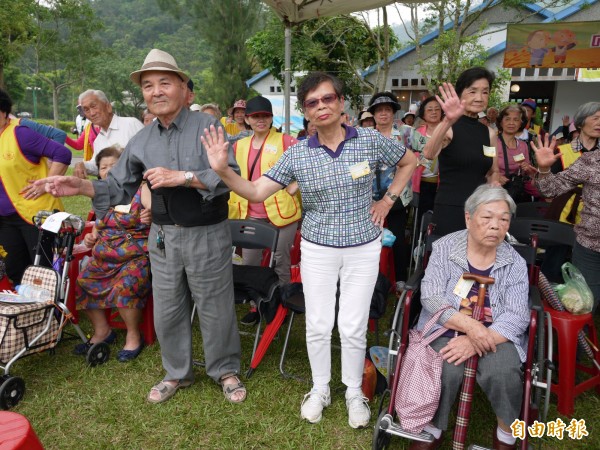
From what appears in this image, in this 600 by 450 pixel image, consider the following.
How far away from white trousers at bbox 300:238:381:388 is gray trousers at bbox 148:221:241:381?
545 mm

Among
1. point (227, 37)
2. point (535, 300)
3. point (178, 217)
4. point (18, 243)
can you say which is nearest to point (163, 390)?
point (178, 217)

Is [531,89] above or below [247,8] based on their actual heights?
below

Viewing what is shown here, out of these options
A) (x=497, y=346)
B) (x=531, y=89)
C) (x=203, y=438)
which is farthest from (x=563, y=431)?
(x=531, y=89)

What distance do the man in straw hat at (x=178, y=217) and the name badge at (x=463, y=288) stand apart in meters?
1.33

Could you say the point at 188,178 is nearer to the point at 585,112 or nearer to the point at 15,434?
the point at 15,434

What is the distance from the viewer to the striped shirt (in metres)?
2.32

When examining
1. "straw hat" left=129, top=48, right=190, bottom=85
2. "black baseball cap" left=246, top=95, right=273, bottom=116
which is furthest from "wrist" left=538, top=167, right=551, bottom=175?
"straw hat" left=129, top=48, right=190, bottom=85

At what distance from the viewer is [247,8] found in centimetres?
3884

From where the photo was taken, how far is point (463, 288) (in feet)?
8.04

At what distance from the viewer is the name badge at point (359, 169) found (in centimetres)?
235

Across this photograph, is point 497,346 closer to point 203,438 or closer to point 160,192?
point 203,438

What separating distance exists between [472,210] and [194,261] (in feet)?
5.20

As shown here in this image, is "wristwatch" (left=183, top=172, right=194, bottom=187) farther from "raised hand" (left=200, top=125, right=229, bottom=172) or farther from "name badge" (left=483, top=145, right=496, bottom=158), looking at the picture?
"name badge" (left=483, top=145, right=496, bottom=158)

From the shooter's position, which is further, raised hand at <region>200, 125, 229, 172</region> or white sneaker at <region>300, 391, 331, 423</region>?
white sneaker at <region>300, 391, 331, 423</region>
